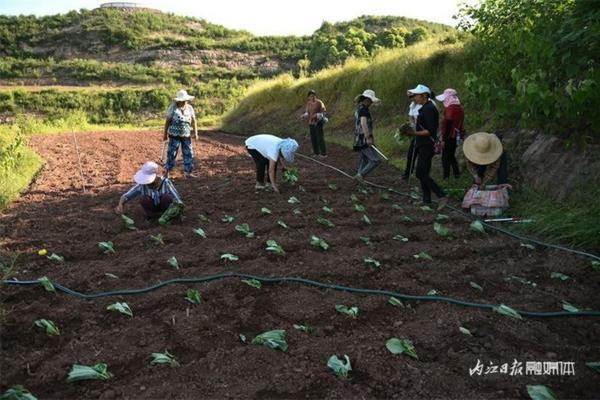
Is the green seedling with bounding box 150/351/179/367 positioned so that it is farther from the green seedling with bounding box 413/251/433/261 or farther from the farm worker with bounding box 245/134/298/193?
the farm worker with bounding box 245/134/298/193

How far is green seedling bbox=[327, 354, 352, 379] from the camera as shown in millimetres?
3016

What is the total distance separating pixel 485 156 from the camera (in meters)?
6.82

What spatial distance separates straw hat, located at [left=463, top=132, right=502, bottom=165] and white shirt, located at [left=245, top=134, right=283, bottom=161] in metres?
2.71

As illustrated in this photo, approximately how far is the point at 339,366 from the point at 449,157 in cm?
624

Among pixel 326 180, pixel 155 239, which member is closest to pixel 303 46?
pixel 326 180

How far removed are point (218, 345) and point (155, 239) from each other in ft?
8.09

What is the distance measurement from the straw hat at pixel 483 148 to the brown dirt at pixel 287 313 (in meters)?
0.91

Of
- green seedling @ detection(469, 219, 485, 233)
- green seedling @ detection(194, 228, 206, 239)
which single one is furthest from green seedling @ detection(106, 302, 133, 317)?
green seedling @ detection(469, 219, 485, 233)

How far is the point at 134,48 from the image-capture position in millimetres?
63969

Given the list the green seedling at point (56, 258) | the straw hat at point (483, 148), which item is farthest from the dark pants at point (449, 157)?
the green seedling at point (56, 258)

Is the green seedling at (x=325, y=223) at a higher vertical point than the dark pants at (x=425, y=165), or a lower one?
lower

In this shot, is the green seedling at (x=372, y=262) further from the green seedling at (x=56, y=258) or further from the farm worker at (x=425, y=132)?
the green seedling at (x=56, y=258)

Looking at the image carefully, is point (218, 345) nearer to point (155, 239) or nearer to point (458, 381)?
point (458, 381)

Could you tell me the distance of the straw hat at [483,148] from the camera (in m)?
6.77
